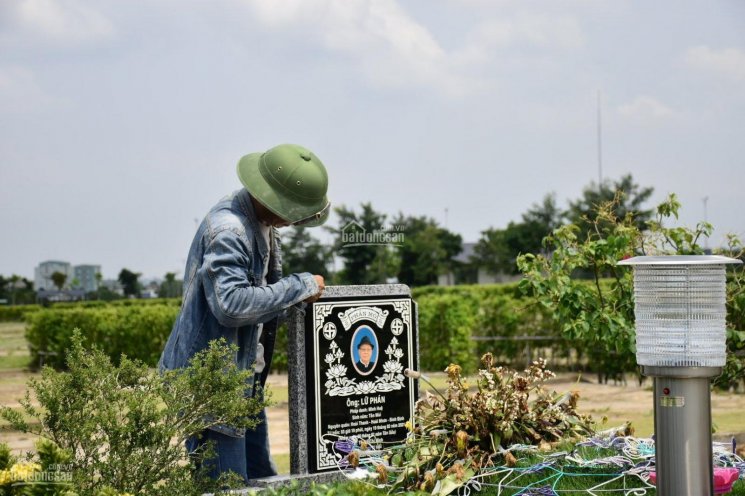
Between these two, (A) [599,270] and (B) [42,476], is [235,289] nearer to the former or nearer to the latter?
(B) [42,476]

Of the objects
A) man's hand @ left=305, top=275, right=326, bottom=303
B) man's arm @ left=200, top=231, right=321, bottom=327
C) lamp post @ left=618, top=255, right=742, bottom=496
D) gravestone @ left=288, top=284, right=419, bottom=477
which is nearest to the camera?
lamp post @ left=618, top=255, right=742, bottom=496

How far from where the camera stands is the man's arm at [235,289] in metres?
4.44

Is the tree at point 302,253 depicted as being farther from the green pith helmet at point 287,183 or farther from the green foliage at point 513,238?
the green pith helmet at point 287,183

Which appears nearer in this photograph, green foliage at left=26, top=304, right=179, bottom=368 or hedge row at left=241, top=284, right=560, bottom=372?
hedge row at left=241, top=284, right=560, bottom=372

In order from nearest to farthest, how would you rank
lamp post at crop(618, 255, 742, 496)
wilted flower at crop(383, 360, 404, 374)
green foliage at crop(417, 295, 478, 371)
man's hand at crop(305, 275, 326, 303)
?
lamp post at crop(618, 255, 742, 496)
man's hand at crop(305, 275, 326, 303)
wilted flower at crop(383, 360, 404, 374)
green foliage at crop(417, 295, 478, 371)

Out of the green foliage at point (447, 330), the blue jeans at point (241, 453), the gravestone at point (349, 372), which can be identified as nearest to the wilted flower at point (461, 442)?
the gravestone at point (349, 372)

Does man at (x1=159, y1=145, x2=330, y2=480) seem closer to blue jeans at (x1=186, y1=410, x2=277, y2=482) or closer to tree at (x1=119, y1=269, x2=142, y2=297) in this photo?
blue jeans at (x1=186, y1=410, x2=277, y2=482)

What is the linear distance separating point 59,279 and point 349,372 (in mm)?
88979

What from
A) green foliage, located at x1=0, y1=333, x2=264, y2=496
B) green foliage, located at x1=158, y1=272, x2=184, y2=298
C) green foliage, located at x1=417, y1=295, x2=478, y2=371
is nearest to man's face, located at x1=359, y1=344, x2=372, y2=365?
green foliage, located at x1=0, y1=333, x2=264, y2=496

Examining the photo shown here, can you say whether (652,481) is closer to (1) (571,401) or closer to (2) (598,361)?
(1) (571,401)

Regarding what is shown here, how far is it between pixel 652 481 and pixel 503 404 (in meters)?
0.90

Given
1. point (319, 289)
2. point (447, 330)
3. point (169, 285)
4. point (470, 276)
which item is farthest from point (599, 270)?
point (470, 276)

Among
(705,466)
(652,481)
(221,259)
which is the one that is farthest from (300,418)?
(705,466)

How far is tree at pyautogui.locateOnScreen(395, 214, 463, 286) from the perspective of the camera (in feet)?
213
